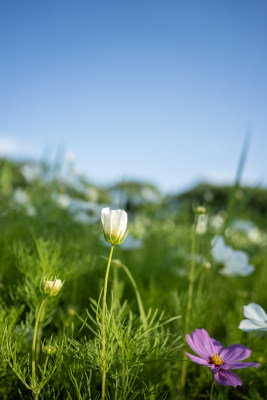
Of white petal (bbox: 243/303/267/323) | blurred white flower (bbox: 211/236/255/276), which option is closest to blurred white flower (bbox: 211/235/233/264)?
blurred white flower (bbox: 211/236/255/276)

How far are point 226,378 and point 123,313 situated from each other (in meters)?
0.21

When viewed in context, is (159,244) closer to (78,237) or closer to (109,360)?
(78,237)

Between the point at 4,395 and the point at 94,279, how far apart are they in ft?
1.62

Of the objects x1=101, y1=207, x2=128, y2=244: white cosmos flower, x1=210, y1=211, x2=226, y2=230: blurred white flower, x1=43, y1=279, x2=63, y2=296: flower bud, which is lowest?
x1=210, y1=211, x2=226, y2=230: blurred white flower

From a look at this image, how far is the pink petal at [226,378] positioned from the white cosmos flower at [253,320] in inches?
3.1

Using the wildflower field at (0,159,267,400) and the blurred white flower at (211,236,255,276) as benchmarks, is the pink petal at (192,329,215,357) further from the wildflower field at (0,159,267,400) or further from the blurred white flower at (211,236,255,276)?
the blurred white flower at (211,236,255,276)

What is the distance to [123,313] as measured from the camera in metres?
0.59

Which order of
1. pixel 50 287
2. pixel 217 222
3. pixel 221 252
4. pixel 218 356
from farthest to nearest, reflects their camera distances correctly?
1. pixel 217 222
2. pixel 221 252
3. pixel 218 356
4. pixel 50 287

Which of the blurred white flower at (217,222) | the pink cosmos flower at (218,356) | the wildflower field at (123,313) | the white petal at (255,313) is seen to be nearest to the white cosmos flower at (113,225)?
the wildflower field at (123,313)

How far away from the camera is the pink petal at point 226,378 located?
1.38ft

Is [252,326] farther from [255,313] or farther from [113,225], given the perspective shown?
[113,225]

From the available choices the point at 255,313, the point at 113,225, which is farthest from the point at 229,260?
the point at 113,225

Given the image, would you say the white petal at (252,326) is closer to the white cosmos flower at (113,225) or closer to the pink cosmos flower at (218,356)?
the pink cosmos flower at (218,356)

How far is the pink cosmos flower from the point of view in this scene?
0.44m
